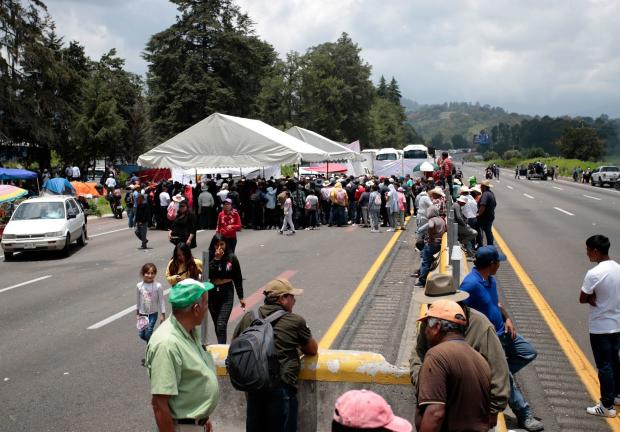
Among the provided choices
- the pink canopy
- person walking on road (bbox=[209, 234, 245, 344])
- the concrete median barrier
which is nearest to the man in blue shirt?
the concrete median barrier

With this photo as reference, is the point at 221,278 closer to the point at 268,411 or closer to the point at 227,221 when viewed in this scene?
the point at 268,411

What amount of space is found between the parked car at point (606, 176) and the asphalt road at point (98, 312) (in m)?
38.6

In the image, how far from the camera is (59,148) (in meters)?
44.3

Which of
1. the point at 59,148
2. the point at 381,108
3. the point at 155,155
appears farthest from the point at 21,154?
the point at 381,108

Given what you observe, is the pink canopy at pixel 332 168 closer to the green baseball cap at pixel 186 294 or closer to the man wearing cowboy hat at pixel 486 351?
the man wearing cowboy hat at pixel 486 351

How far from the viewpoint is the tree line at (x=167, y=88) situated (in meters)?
37.3

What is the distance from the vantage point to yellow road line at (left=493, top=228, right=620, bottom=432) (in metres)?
6.60

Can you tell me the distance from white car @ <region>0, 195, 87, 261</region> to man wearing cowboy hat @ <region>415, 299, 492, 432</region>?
15.2 meters

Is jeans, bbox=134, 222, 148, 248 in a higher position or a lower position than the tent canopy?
lower

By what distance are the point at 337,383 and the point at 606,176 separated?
5327 cm

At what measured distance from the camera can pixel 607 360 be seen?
5910mm

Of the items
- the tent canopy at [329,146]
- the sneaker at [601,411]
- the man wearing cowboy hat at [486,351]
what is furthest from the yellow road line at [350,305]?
the tent canopy at [329,146]

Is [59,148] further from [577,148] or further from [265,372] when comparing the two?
[577,148]

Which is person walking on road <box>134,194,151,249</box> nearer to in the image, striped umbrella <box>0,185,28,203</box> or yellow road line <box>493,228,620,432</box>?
striped umbrella <box>0,185,28,203</box>
